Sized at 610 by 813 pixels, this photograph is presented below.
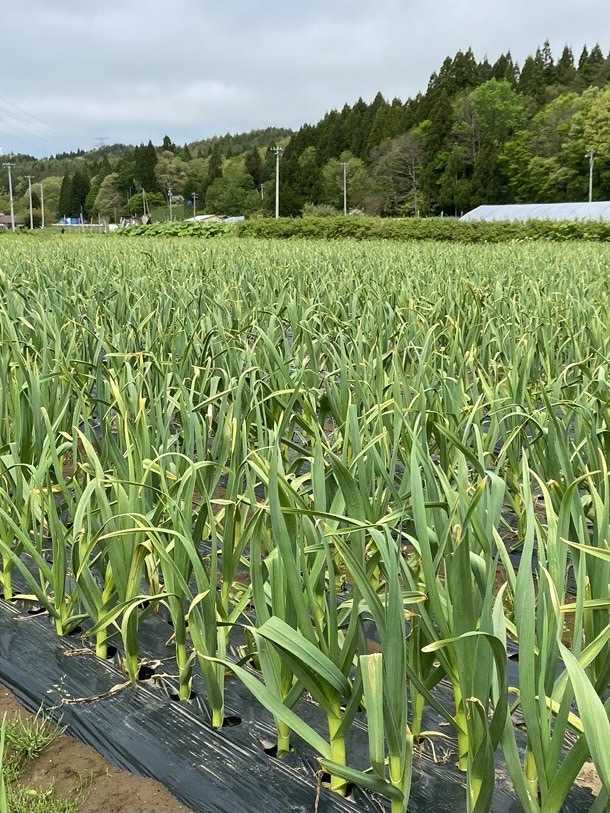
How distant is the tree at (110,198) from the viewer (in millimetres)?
91375

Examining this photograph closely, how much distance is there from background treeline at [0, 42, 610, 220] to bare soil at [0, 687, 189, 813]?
43.2 meters

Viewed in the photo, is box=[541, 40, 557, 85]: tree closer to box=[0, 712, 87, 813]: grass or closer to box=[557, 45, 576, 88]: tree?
box=[557, 45, 576, 88]: tree

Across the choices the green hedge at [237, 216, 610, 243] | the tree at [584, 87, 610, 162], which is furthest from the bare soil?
the tree at [584, 87, 610, 162]

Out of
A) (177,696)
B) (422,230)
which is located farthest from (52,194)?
(177,696)

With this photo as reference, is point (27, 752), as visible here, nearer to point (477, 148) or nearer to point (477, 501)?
point (477, 501)

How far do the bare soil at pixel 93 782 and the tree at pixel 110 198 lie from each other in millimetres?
94973

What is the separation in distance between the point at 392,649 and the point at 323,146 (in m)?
85.4

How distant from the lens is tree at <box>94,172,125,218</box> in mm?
91375

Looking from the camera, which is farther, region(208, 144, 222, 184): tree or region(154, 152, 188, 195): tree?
region(154, 152, 188, 195): tree

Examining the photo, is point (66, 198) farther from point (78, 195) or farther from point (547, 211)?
point (547, 211)

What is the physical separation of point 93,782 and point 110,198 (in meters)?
97.7

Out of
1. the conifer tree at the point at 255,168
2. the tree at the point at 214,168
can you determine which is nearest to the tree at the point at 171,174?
the tree at the point at 214,168

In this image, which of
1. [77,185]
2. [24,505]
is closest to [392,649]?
[24,505]

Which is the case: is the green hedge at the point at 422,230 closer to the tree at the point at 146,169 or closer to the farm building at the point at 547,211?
the farm building at the point at 547,211
